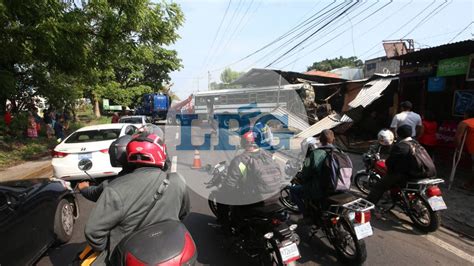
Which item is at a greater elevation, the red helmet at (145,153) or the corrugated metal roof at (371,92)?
the corrugated metal roof at (371,92)

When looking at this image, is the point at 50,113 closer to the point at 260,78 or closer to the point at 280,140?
the point at 280,140

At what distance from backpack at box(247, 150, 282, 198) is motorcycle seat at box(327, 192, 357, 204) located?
2.27ft

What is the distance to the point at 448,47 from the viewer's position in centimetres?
803

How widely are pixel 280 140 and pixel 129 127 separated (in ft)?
20.0

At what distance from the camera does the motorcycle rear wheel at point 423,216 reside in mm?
4578

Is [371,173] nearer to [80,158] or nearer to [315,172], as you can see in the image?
[315,172]

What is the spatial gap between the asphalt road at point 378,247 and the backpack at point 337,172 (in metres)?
0.89

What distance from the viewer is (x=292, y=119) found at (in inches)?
631

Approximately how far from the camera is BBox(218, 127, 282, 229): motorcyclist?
3.56 m

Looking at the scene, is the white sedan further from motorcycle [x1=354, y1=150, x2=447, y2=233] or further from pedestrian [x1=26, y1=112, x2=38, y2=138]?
pedestrian [x1=26, y1=112, x2=38, y2=138]

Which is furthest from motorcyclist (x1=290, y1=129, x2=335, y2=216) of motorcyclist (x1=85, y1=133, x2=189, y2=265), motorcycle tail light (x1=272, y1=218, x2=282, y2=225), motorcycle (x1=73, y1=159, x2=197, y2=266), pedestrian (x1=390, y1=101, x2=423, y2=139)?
pedestrian (x1=390, y1=101, x2=423, y2=139)

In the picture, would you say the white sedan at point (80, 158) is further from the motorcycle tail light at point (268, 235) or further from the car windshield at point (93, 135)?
the motorcycle tail light at point (268, 235)

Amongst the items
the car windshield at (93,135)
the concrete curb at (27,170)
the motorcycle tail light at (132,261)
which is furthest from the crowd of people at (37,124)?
the motorcycle tail light at (132,261)

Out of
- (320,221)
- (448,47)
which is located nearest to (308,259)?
(320,221)
